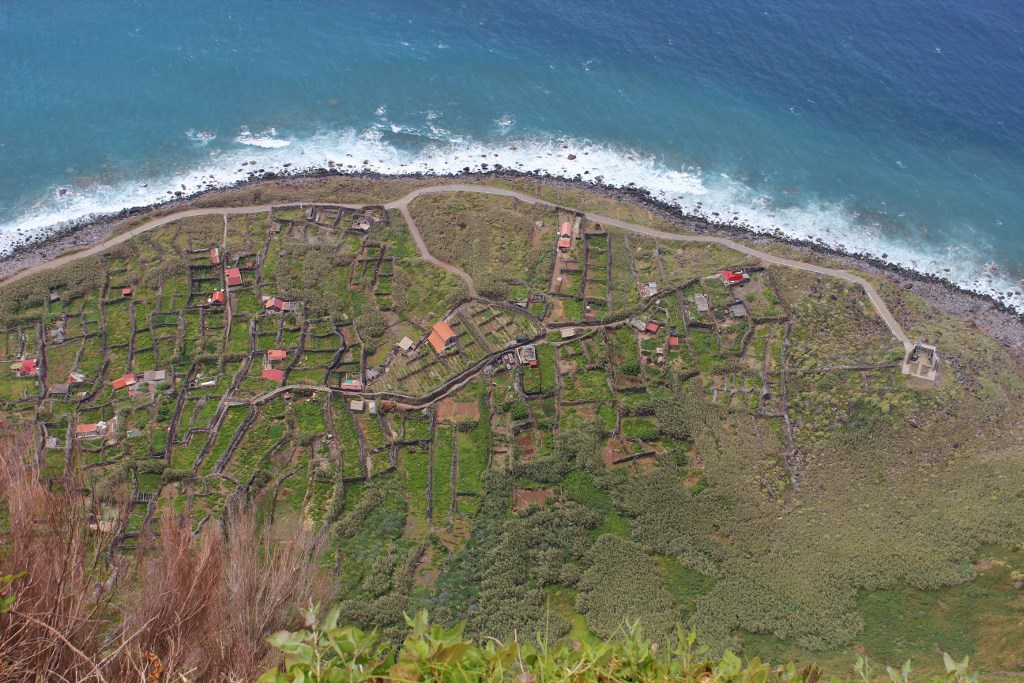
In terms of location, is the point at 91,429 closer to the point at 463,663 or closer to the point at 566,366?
the point at 566,366

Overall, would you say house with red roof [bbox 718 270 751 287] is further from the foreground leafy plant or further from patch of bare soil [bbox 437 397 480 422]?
the foreground leafy plant

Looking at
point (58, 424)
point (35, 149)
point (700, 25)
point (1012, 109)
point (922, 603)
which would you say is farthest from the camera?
point (700, 25)

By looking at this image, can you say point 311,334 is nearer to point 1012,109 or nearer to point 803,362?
point 803,362

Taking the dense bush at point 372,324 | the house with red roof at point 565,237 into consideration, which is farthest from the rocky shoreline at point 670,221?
the dense bush at point 372,324

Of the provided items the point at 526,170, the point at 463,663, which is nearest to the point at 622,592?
the point at 463,663

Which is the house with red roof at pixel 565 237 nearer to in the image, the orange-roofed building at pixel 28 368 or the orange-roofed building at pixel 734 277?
the orange-roofed building at pixel 734 277

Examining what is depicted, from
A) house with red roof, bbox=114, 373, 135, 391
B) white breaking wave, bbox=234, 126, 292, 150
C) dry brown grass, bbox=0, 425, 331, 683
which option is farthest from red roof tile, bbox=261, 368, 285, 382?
white breaking wave, bbox=234, 126, 292, 150

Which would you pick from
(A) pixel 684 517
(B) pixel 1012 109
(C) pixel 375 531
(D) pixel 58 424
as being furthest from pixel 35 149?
(B) pixel 1012 109
